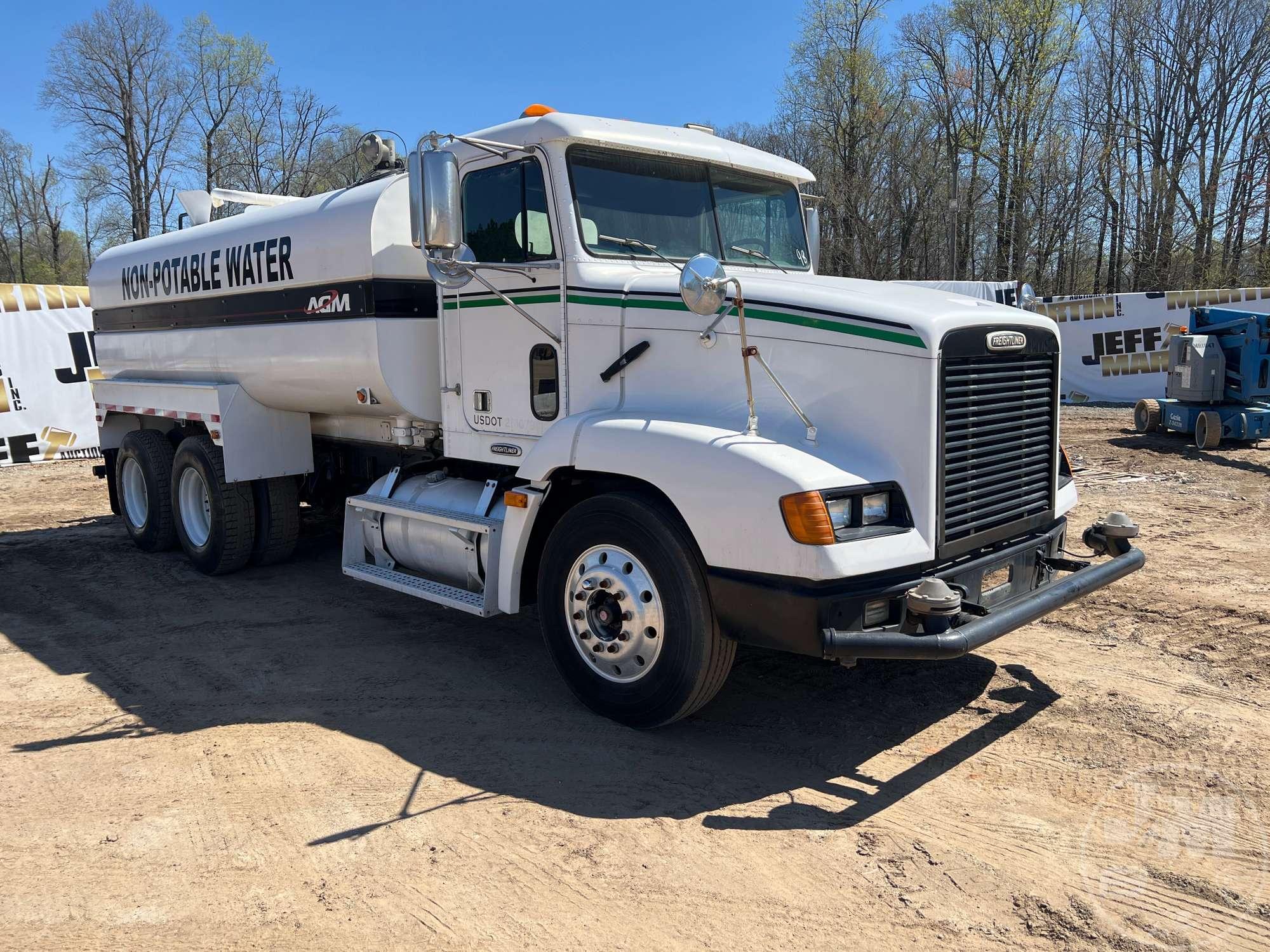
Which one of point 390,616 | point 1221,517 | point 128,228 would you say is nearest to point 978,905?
point 390,616

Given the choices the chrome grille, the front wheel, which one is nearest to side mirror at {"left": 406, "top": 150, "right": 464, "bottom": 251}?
the front wheel

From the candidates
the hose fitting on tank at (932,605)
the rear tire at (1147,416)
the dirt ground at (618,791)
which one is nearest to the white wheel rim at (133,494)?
the dirt ground at (618,791)

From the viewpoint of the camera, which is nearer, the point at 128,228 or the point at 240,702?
the point at 240,702

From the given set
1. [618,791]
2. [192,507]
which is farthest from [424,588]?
[192,507]

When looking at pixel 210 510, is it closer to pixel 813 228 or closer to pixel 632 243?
pixel 632 243

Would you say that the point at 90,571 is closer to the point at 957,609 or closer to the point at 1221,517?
the point at 957,609

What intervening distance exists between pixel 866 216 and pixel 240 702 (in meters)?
37.4

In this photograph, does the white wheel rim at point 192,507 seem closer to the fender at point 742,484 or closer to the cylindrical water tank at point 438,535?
the cylindrical water tank at point 438,535

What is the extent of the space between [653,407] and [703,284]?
815 millimetres

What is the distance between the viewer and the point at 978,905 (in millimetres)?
3068

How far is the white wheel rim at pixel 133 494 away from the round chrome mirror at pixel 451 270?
5.58 m

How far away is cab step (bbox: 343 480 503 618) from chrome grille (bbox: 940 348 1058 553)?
2440 mm

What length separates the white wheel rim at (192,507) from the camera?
26.2 ft

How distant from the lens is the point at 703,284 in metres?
3.91
